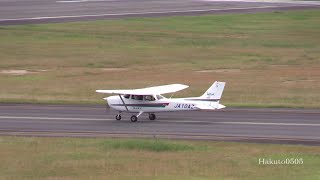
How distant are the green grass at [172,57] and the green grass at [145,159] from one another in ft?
65.0

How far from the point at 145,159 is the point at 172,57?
187ft

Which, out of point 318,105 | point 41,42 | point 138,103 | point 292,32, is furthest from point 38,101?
point 292,32

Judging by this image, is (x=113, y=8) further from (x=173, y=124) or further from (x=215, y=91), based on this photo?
(x=173, y=124)

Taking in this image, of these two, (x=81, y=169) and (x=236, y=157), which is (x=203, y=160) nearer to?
(x=236, y=157)

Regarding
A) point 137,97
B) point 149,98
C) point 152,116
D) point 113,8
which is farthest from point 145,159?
point 113,8

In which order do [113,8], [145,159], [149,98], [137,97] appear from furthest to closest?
[113,8], [137,97], [149,98], [145,159]

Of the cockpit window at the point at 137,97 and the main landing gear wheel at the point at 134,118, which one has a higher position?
the cockpit window at the point at 137,97

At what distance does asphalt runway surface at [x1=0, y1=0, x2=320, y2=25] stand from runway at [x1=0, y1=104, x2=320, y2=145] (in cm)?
A: 6467

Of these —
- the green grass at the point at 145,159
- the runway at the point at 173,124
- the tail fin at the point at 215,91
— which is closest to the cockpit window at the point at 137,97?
the runway at the point at 173,124

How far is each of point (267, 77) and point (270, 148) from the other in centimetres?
3780

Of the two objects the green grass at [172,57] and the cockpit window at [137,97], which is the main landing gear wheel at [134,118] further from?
the green grass at [172,57]

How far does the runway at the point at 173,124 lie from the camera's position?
187ft

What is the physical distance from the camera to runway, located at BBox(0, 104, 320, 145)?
57.0m

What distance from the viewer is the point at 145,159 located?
4719 centimetres
